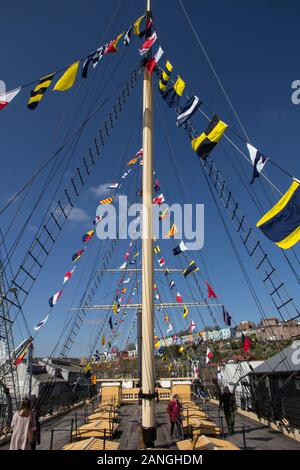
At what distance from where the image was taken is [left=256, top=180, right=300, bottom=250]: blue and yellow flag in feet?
23.9

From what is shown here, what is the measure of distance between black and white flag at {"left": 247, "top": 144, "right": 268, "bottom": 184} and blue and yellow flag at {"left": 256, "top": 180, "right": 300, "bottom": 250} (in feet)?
3.21

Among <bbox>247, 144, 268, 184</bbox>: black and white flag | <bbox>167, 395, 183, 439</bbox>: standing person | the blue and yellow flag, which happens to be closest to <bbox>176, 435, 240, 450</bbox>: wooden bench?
<bbox>167, 395, 183, 439</bbox>: standing person

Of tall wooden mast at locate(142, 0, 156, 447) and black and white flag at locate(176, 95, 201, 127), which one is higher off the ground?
black and white flag at locate(176, 95, 201, 127)

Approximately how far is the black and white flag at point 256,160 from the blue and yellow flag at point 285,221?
3.21ft

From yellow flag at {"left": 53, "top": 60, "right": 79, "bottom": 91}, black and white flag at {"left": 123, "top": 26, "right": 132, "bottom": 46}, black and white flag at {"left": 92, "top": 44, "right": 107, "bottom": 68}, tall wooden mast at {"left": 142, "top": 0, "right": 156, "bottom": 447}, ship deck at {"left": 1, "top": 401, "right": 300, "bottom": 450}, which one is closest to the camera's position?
tall wooden mast at {"left": 142, "top": 0, "right": 156, "bottom": 447}

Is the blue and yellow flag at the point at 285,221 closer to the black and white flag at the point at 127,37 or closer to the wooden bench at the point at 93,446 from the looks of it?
the wooden bench at the point at 93,446

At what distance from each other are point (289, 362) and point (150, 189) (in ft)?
30.2

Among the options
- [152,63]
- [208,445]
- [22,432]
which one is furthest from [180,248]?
[22,432]

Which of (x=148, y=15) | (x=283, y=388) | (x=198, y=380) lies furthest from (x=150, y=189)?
(x=198, y=380)

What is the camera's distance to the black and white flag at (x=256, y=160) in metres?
8.22

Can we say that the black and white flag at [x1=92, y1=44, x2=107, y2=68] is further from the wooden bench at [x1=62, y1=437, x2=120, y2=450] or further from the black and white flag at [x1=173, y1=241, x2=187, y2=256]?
the wooden bench at [x1=62, y1=437, x2=120, y2=450]

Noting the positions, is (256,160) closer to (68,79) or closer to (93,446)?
(68,79)
